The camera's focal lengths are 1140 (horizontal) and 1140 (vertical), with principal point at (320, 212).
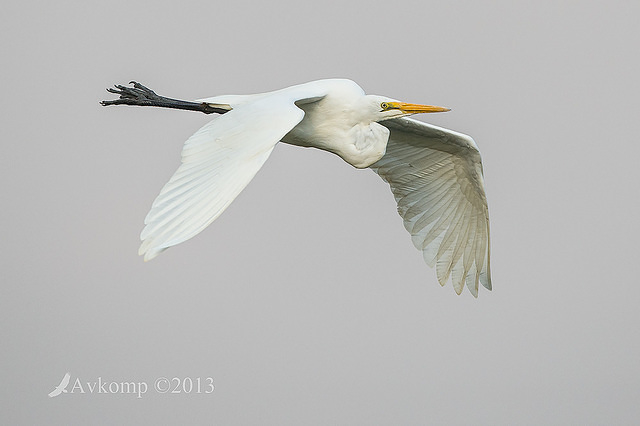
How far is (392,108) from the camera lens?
659cm

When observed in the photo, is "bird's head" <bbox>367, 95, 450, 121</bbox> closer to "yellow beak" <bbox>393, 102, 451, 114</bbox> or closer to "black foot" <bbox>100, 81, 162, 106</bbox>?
"yellow beak" <bbox>393, 102, 451, 114</bbox>

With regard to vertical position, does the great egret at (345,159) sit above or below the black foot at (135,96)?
below

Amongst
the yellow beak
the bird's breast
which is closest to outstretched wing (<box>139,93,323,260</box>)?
the bird's breast

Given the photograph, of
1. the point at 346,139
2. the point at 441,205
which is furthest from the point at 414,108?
the point at 441,205

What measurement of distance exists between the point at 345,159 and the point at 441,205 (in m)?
1.58

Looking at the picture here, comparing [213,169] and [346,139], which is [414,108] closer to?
[346,139]

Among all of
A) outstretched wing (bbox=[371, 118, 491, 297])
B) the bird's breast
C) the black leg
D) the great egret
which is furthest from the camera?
outstretched wing (bbox=[371, 118, 491, 297])

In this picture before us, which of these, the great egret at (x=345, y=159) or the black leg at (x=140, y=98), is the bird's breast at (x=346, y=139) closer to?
the great egret at (x=345, y=159)

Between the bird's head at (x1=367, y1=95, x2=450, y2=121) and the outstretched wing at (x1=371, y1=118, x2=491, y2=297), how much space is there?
1.08 meters

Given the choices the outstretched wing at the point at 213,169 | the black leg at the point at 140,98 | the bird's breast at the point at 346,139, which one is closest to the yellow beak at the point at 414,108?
the bird's breast at the point at 346,139

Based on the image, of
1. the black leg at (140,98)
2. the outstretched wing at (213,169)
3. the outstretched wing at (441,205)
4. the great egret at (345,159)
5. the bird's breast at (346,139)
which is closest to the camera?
the outstretched wing at (213,169)

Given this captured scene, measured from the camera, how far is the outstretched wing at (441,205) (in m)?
7.82

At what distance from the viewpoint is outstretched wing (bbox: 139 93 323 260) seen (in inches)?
194

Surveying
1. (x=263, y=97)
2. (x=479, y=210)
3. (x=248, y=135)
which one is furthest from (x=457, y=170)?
(x=248, y=135)
